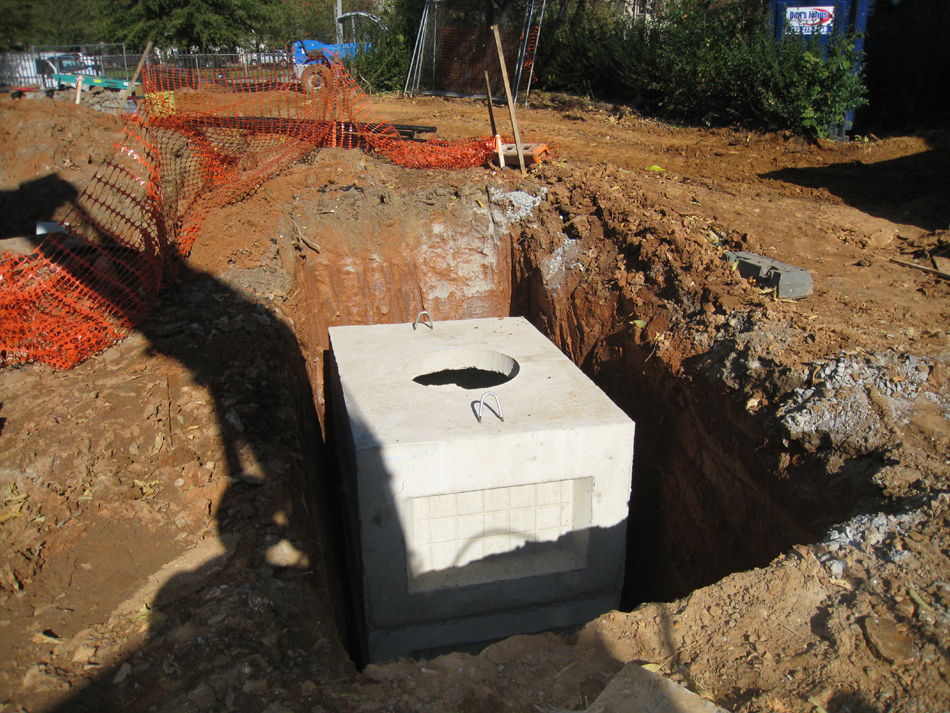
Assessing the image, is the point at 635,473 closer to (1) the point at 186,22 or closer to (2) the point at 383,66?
(2) the point at 383,66

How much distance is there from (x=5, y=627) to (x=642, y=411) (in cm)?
497

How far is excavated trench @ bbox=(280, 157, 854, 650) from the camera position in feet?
15.6

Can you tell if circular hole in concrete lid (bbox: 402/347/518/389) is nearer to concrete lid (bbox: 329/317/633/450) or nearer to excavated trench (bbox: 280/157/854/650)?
concrete lid (bbox: 329/317/633/450)

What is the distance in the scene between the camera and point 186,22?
24094 mm

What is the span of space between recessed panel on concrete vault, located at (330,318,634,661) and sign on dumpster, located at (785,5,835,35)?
9.60 metres

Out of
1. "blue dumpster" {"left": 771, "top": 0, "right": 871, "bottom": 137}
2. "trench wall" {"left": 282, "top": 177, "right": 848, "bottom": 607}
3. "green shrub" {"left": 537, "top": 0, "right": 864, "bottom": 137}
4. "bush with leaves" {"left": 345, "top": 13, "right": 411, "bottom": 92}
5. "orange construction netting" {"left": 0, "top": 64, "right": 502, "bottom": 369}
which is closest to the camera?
"trench wall" {"left": 282, "top": 177, "right": 848, "bottom": 607}

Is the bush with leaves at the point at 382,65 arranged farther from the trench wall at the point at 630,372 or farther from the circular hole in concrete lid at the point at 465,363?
the circular hole in concrete lid at the point at 465,363

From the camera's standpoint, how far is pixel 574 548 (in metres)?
5.49

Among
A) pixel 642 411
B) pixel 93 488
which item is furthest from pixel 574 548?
pixel 93 488

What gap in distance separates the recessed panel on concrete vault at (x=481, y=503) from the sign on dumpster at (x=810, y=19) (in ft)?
31.5

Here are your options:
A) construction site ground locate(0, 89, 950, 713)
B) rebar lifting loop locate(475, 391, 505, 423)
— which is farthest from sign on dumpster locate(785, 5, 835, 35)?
rebar lifting loop locate(475, 391, 505, 423)

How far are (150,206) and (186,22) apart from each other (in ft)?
67.9

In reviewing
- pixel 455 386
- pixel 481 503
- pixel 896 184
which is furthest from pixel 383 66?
pixel 481 503

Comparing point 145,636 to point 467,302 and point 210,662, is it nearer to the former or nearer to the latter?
point 210,662
